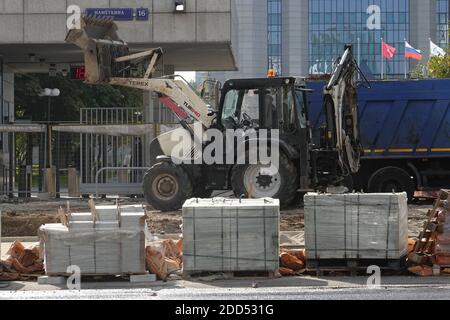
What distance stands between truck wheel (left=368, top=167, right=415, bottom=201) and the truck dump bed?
0.42 m

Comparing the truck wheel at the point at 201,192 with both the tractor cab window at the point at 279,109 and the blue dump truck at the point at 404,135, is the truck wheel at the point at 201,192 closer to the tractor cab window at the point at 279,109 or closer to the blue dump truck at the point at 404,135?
the tractor cab window at the point at 279,109

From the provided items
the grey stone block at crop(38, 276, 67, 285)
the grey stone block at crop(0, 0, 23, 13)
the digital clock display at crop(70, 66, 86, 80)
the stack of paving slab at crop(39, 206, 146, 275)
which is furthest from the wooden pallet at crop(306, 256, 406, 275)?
the digital clock display at crop(70, 66, 86, 80)

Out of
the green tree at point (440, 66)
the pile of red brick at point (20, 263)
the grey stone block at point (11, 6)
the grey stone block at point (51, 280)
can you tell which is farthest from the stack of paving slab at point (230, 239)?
the green tree at point (440, 66)

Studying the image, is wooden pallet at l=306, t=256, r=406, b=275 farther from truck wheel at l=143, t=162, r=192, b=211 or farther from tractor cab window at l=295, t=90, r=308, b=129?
truck wheel at l=143, t=162, r=192, b=211

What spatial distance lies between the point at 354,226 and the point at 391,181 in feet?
31.6

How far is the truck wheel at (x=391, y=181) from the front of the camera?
19.8m

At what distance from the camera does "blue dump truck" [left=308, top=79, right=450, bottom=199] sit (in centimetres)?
1997

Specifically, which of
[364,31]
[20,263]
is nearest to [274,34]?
[364,31]

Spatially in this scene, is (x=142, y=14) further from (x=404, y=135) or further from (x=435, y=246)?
(x=435, y=246)

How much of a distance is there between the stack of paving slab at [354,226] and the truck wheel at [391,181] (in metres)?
9.05

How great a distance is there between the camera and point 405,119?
66.2ft

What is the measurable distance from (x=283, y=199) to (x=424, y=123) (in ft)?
17.6
